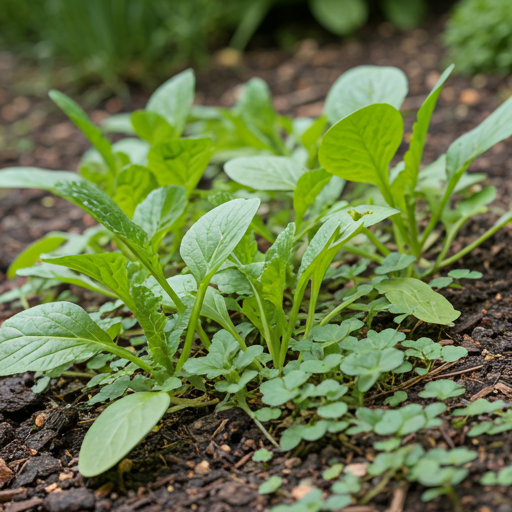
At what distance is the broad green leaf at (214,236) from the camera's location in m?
1.12

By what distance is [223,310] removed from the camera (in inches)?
48.6

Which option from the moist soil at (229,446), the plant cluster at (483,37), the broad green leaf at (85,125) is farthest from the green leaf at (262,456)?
the plant cluster at (483,37)

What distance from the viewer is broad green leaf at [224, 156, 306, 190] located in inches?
57.1

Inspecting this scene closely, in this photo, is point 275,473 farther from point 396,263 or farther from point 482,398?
point 396,263

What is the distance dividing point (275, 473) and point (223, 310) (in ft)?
1.26

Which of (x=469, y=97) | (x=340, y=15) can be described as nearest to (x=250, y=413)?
(x=469, y=97)

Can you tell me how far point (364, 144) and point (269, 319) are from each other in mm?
476

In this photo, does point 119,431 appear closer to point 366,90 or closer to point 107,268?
point 107,268

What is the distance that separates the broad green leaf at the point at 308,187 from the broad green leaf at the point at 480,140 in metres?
0.35

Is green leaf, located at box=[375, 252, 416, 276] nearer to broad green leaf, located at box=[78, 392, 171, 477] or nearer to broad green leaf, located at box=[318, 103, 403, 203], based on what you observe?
broad green leaf, located at box=[318, 103, 403, 203]

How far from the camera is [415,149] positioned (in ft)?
4.55

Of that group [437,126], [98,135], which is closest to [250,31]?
[437,126]

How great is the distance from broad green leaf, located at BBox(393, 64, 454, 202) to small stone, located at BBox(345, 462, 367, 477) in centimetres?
77

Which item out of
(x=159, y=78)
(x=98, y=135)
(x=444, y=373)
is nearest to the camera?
(x=444, y=373)
